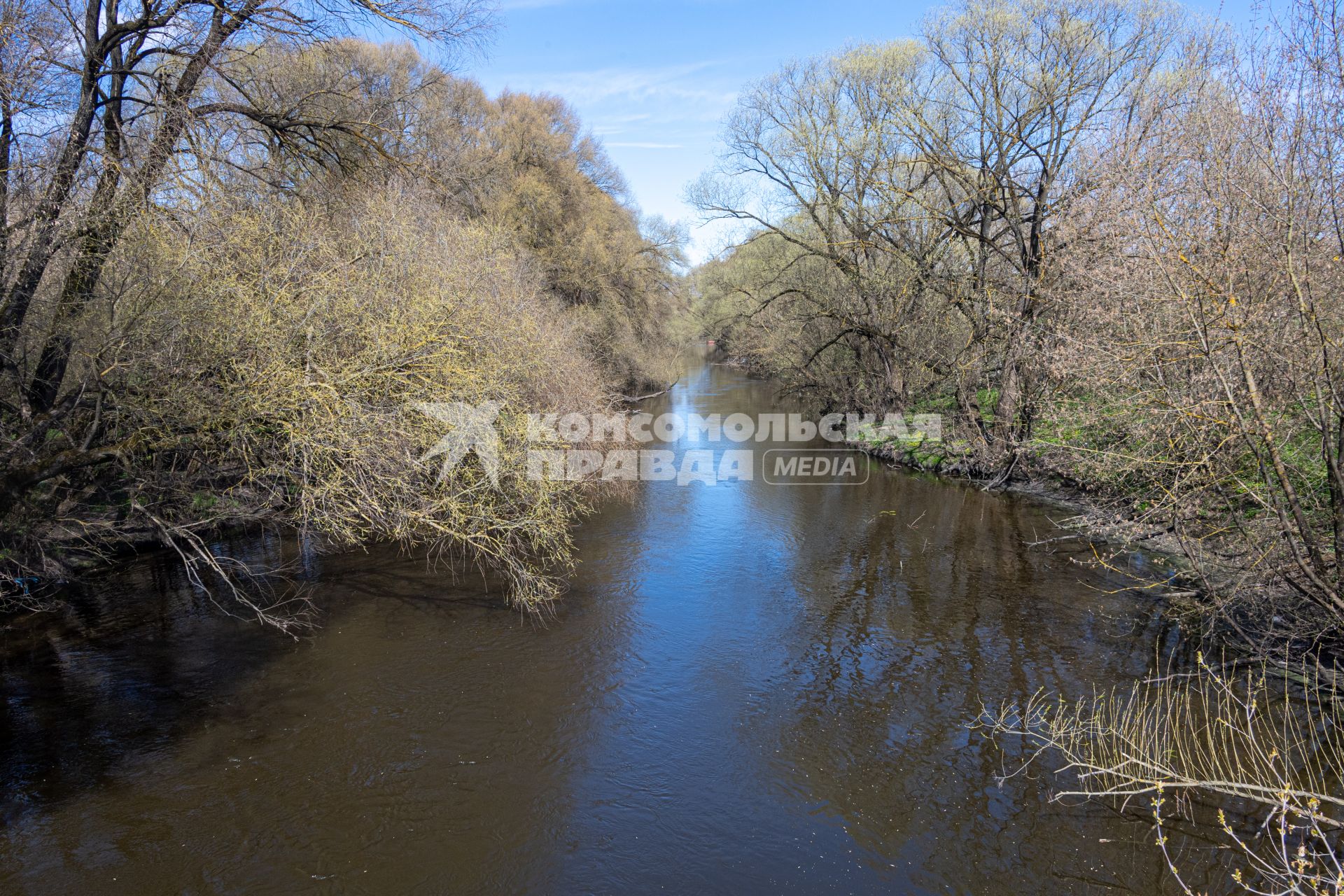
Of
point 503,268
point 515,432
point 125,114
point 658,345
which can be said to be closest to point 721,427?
point 658,345

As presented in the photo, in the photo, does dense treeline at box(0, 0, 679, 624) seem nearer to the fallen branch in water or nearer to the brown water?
the brown water

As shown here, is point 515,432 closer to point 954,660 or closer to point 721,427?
point 954,660

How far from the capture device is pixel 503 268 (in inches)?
477

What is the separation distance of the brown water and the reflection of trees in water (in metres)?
0.03

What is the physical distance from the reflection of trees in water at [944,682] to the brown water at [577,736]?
0.09 ft

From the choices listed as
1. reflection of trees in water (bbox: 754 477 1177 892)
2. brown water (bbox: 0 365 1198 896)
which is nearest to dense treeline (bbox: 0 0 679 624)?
brown water (bbox: 0 365 1198 896)

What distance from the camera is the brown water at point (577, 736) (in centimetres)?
511

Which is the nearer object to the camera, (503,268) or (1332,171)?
(1332,171)

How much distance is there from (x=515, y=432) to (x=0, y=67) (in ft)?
18.9

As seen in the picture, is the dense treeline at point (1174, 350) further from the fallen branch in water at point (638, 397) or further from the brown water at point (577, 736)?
the fallen branch in water at point (638, 397)

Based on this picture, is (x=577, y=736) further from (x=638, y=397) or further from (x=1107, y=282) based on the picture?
(x=638, y=397)

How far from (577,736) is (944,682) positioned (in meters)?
3.69

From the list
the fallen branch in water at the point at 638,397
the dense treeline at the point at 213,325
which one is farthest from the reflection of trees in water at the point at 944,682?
the fallen branch in water at the point at 638,397

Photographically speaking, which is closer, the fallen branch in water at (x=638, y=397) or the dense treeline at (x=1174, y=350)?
the dense treeline at (x=1174, y=350)
